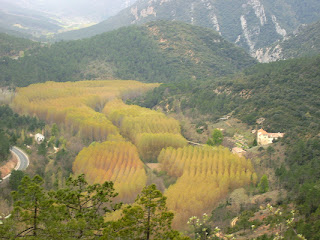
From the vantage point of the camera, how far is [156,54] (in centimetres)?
13838

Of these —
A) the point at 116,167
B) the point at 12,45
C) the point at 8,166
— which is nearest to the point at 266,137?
the point at 116,167

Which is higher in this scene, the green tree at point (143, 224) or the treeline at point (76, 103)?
the green tree at point (143, 224)

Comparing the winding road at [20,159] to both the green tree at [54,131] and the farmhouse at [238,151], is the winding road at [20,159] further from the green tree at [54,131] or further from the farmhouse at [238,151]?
the farmhouse at [238,151]

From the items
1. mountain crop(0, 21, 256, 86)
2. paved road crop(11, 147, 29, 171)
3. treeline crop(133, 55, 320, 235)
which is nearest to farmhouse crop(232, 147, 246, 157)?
treeline crop(133, 55, 320, 235)

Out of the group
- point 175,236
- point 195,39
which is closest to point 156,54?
point 195,39

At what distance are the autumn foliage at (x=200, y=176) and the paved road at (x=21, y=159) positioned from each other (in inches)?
688

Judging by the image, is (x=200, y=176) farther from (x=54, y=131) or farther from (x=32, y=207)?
(x=54, y=131)

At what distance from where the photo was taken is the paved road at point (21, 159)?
173 ft

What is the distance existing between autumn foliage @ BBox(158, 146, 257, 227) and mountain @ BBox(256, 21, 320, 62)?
87152 millimetres

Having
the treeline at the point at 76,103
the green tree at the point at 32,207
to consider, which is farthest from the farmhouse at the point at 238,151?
the green tree at the point at 32,207

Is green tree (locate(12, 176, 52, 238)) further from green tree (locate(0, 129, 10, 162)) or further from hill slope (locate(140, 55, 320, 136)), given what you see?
hill slope (locate(140, 55, 320, 136))

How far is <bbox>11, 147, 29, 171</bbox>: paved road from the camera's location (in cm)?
5266

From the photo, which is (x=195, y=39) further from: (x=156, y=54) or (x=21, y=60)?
(x=21, y=60)

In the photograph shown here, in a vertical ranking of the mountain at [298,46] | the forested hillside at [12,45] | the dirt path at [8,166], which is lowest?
the dirt path at [8,166]
